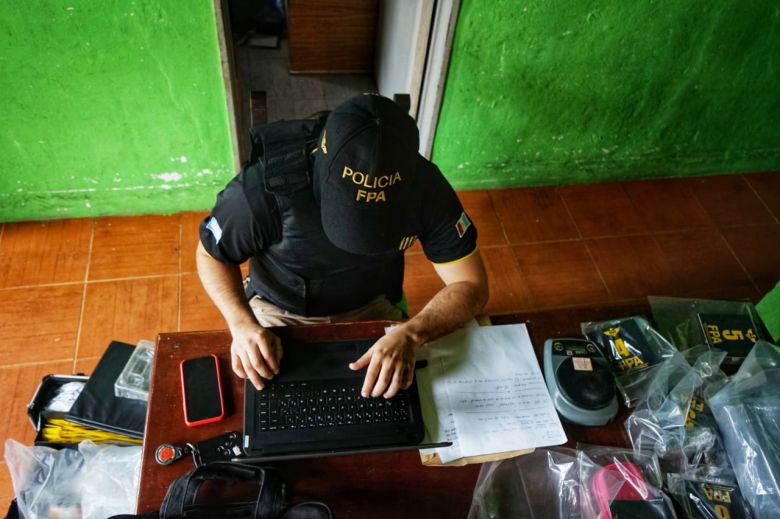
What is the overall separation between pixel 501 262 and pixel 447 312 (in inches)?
46.0

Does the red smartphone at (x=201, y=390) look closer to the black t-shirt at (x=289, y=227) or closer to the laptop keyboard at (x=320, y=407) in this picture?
the laptop keyboard at (x=320, y=407)

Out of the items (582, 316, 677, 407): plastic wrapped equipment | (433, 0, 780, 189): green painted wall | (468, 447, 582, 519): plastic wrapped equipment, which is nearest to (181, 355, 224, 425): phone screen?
(468, 447, 582, 519): plastic wrapped equipment

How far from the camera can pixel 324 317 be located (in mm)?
1485

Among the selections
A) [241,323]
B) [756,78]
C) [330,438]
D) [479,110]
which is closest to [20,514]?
[241,323]

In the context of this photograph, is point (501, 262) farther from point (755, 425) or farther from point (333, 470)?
point (333, 470)

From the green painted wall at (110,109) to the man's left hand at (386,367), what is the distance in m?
1.25

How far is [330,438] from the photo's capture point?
990mm

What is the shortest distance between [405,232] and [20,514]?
107cm

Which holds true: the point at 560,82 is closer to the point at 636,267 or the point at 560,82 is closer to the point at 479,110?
the point at 479,110

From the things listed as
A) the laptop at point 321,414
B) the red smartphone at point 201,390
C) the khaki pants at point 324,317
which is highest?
the laptop at point 321,414

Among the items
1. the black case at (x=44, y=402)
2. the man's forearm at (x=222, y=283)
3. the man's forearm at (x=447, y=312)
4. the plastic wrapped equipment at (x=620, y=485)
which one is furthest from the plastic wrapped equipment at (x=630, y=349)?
the black case at (x=44, y=402)

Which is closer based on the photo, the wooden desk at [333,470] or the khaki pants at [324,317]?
the wooden desk at [333,470]

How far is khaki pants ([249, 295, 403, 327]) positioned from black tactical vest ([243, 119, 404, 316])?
0.7 inches

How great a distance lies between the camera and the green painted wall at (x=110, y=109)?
1.67 meters
